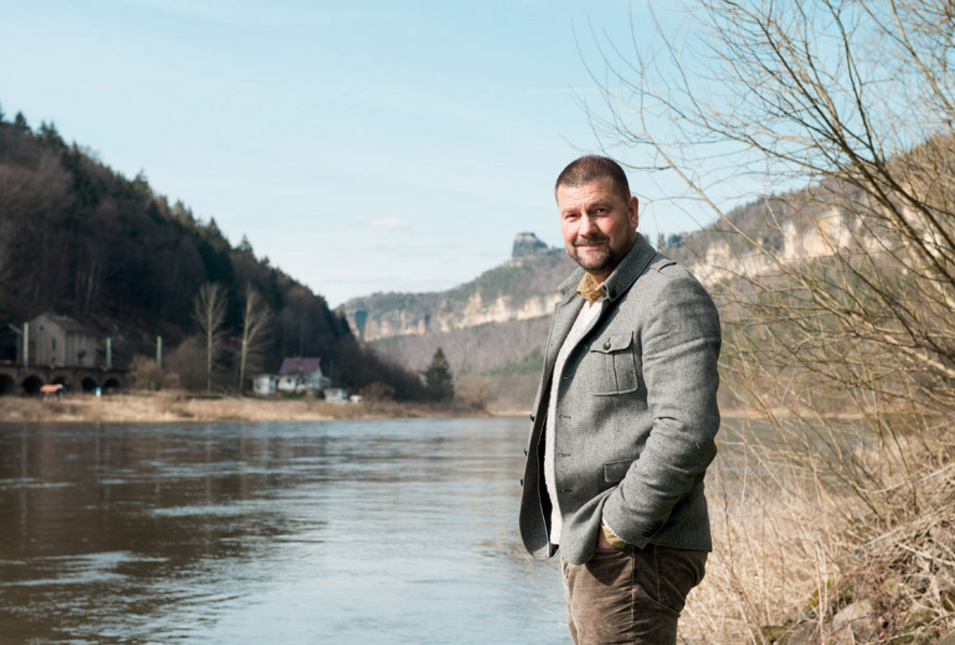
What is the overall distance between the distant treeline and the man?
290ft

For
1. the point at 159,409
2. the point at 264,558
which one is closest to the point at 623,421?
the point at 264,558

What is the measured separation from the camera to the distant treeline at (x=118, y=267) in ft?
322

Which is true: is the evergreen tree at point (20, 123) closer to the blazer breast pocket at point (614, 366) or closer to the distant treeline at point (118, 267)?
the distant treeline at point (118, 267)

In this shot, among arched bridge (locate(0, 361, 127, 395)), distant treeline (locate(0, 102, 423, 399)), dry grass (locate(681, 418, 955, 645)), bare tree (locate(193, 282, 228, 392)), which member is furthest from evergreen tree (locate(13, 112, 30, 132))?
dry grass (locate(681, 418, 955, 645))

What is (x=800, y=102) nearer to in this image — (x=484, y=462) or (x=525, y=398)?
(x=484, y=462)

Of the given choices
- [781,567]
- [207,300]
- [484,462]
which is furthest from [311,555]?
[207,300]

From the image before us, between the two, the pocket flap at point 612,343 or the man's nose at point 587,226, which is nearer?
the pocket flap at point 612,343

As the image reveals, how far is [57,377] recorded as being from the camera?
252 feet

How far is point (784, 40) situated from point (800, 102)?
32cm

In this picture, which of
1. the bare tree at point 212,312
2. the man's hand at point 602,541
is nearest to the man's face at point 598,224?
the man's hand at point 602,541

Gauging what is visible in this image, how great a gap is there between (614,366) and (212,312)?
109652mm

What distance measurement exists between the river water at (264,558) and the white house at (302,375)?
88.0 meters

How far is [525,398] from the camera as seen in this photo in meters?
176

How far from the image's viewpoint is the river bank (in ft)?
193
